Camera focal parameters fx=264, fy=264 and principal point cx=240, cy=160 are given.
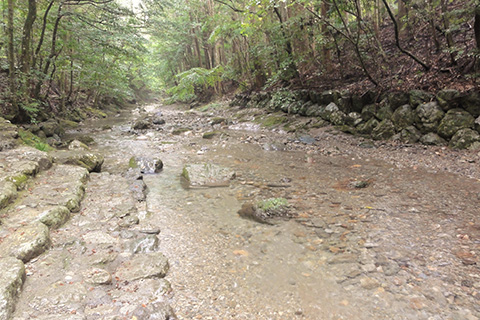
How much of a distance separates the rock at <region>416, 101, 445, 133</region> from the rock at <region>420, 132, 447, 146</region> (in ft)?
0.46

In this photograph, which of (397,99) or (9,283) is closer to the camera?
(9,283)

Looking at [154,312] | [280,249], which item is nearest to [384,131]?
[280,249]

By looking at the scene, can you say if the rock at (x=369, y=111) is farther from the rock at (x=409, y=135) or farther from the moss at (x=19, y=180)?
the moss at (x=19, y=180)

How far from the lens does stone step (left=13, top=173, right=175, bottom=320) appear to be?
7.21 ft

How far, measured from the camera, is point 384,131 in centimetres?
744

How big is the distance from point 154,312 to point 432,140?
7.00 m

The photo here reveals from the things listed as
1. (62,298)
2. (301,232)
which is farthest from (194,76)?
(62,298)

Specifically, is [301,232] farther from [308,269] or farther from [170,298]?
[170,298]

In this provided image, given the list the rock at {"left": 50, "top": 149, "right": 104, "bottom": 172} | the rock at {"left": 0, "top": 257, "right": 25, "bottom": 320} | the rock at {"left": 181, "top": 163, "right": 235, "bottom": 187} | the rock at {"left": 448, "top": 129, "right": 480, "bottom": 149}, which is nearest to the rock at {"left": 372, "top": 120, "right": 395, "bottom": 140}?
the rock at {"left": 448, "top": 129, "right": 480, "bottom": 149}

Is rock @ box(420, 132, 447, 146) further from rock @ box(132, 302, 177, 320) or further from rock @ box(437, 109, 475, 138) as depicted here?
rock @ box(132, 302, 177, 320)

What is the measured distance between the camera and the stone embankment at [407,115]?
5891 mm

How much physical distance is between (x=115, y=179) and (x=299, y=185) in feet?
12.8

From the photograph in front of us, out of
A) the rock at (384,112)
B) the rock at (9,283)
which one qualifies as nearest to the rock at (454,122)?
the rock at (384,112)

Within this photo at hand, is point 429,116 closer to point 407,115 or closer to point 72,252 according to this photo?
point 407,115
